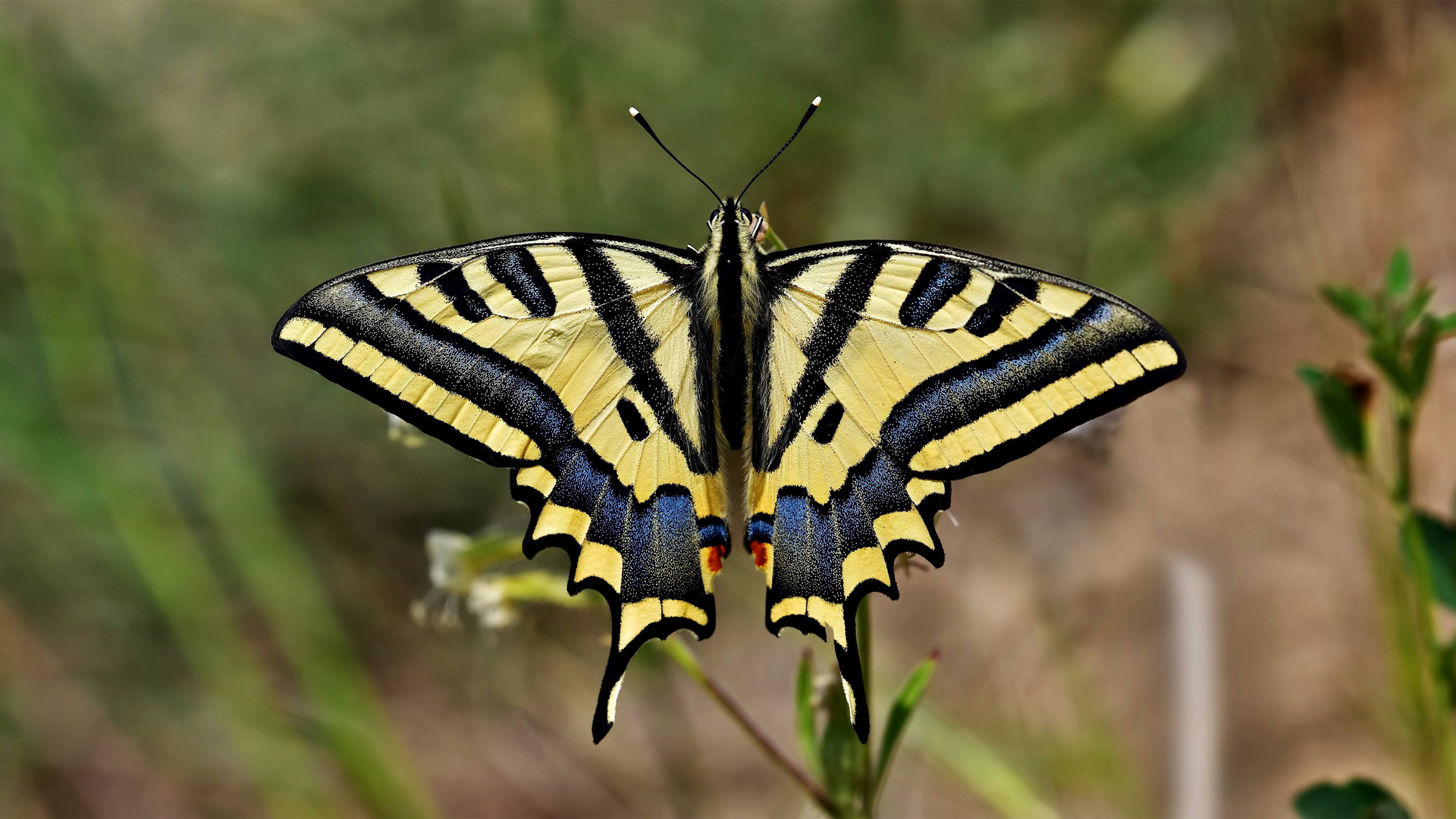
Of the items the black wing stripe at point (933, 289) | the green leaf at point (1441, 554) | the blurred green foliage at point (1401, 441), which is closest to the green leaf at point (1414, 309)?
the blurred green foliage at point (1401, 441)

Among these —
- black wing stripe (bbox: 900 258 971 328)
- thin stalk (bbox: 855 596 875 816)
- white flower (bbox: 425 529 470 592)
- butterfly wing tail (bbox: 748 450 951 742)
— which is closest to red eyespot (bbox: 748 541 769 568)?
butterfly wing tail (bbox: 748 450 951 742)

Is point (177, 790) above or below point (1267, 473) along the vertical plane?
below

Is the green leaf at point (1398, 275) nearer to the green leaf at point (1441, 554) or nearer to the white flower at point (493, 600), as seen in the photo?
the green leaf at point (1441, 554)

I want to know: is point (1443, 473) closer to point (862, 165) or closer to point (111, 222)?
point (862, 165)

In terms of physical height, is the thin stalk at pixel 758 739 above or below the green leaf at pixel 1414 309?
below

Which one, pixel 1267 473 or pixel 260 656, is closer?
pixel 1267 473

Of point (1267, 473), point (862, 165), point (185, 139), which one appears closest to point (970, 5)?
point (862, 165)
